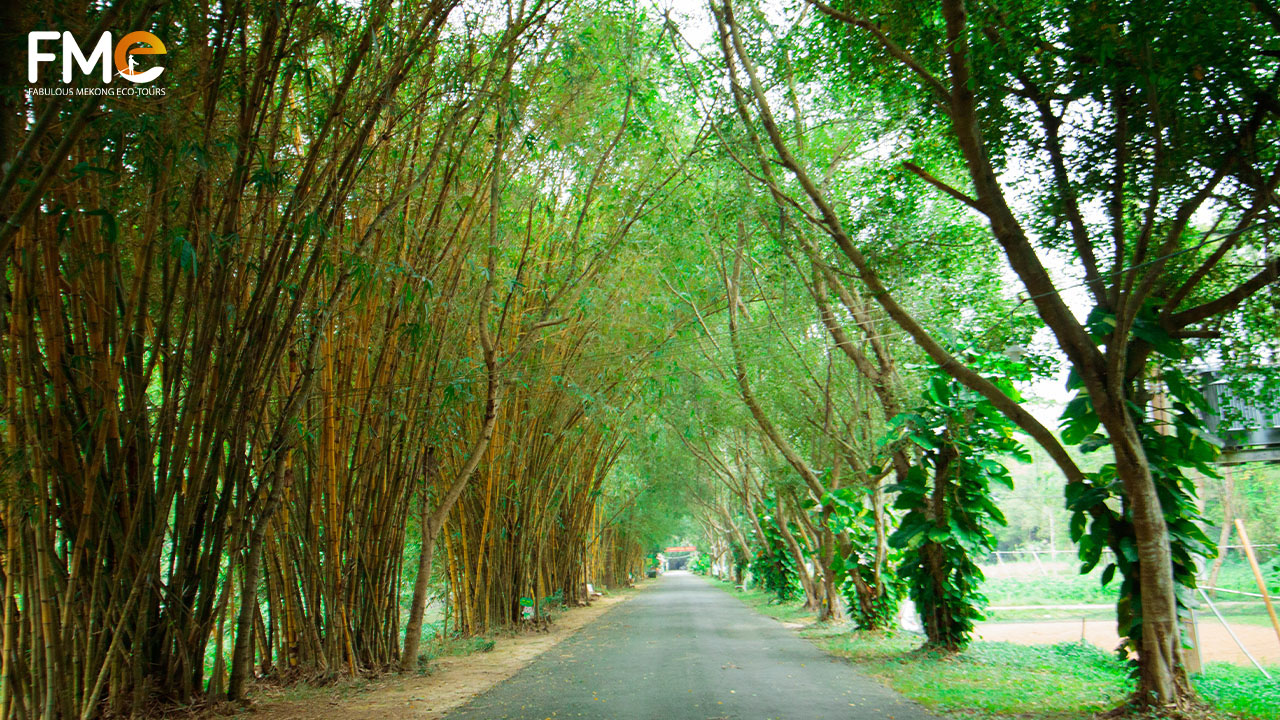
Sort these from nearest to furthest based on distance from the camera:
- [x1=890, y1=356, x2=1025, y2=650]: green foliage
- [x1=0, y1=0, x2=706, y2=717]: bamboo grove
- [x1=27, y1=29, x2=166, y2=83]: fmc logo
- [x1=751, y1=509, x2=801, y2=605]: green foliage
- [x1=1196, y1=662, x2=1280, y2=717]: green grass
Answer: [x1=27, y1=29, x2=166, y2=83]: fmc logo, [x1=0, y1=0, x2=706, y2=717]: bamboo grove, [x1=1196, y1=662, x2=1280, y2=717]: green grass, [x1=890, y1=356, x2=1025, y2=650]: green foliage, [x1=751, y1=509, x2=801, y2=605]: green foliage

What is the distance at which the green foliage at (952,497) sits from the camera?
22.4ft

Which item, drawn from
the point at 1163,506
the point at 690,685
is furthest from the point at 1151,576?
the point at 690,685

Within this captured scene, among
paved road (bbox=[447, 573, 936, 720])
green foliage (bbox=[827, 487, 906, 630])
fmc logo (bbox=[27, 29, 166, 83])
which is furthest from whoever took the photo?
green foliage (bbox=[827, 487, 906, 630])

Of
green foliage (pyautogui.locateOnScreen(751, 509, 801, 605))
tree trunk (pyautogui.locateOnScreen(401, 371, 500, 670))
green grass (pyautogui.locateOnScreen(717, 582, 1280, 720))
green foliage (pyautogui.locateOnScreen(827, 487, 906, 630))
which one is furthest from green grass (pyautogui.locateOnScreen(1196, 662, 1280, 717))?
green foliage (pyautogui.locateOnScreen(751, 509, 801, 605))

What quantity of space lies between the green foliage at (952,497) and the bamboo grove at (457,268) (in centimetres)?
3

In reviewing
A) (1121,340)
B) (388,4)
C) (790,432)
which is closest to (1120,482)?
(1121,340)

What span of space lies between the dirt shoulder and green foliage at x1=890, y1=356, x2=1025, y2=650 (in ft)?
12.4

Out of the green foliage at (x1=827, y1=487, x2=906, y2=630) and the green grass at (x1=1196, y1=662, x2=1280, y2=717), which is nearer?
the green grass at (x1=1196, y1=662, x2=1280, y2=717)

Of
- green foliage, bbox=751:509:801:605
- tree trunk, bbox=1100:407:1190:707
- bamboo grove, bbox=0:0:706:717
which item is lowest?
green foliage, bbox=751:509:801:605

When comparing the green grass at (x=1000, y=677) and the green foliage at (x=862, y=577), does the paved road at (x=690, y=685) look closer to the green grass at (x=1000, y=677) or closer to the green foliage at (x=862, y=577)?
the green grass at (x=1000, y=677)

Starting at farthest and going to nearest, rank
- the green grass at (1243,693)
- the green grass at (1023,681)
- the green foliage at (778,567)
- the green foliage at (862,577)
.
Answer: the green foliage at (778,567)
the green foliage at (862,577)
the green grass at (1023,681)
the green grass at (1243,693)

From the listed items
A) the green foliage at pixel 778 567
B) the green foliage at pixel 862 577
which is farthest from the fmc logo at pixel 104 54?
the green foliage at pixel 778 567

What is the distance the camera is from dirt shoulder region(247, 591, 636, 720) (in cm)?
486

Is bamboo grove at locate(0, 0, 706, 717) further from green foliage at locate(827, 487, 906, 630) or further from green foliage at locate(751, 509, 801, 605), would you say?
green foliage at locate(751, 509, 801, 605)
